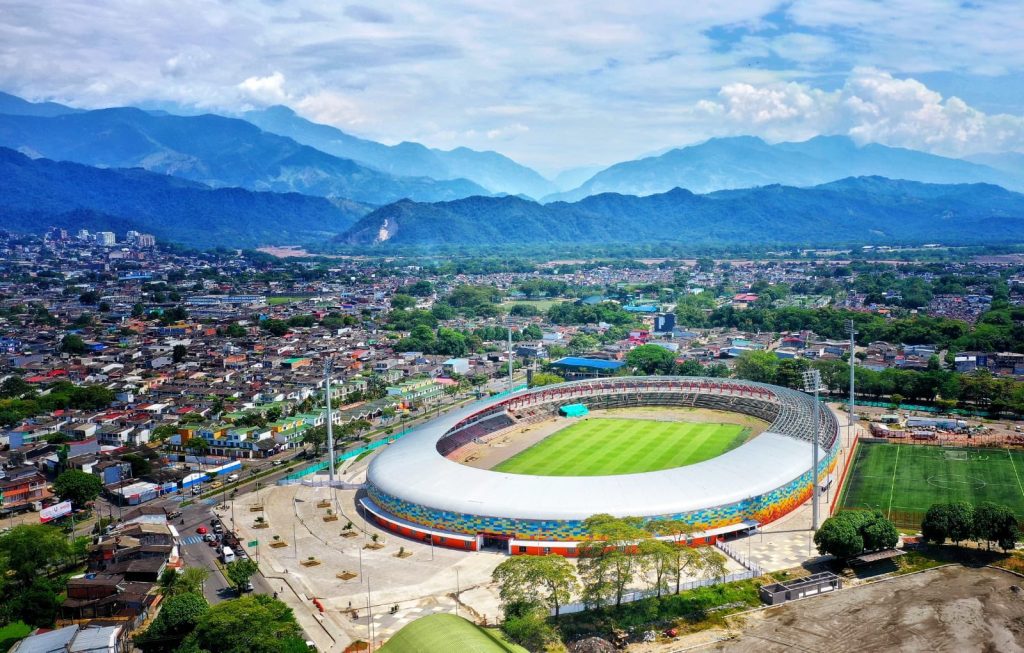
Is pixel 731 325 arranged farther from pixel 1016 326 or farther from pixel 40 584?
pixel 40 584

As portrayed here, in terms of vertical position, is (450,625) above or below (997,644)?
above

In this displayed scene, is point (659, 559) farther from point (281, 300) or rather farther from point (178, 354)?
point (281, 300)

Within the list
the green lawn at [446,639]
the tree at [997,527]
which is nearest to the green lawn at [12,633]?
the green lawn at [446,639]

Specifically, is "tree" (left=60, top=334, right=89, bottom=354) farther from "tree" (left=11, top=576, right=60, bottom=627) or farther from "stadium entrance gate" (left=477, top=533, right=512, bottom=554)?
"stadium entrance gate" (left=477, top=533, right=512, bottom=554)

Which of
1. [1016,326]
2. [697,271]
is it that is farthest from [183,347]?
[697,271]

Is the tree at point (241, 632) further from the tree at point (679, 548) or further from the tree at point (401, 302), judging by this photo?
the tree at point (401, 302)

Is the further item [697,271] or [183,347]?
[697,271]

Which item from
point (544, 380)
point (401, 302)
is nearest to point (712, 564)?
point (544, 380)
